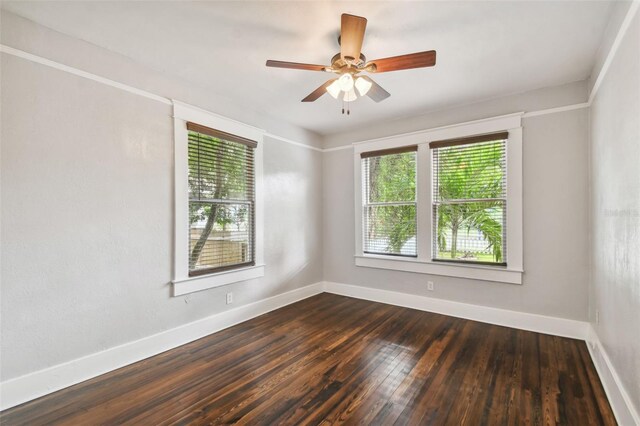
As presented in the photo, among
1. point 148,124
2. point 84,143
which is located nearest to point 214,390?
point 84,143

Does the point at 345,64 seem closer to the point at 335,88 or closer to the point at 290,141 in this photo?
the point at 335,88

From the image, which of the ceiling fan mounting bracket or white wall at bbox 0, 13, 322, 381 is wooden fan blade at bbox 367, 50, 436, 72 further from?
white wall at bbox 0, 13, 322, 381

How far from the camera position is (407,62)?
209cm

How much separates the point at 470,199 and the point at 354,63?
241 centimetres

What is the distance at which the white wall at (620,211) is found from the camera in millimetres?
1586

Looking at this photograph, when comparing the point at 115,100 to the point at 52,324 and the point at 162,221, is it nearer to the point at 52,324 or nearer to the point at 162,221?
the point at 162,221

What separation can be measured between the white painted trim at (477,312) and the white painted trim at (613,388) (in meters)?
0.39

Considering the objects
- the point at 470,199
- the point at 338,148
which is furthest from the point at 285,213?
the point at 470,199

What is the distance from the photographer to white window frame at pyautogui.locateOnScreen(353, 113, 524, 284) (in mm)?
3340

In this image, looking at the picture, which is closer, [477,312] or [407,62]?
[407,62]

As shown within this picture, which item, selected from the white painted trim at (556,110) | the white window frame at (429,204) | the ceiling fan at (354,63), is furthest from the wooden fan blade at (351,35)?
the white painted trim at (556,110)

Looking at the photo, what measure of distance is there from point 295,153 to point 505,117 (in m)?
2.82

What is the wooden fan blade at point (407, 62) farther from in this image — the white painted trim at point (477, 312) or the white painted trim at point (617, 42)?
the white painted trim at point (477, 312)

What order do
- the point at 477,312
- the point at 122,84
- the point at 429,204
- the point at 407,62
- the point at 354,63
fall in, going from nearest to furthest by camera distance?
the point at 407,62 → the point at 354,63 → the point at 122,84 → the point at 477,312 → the point at 429,204
